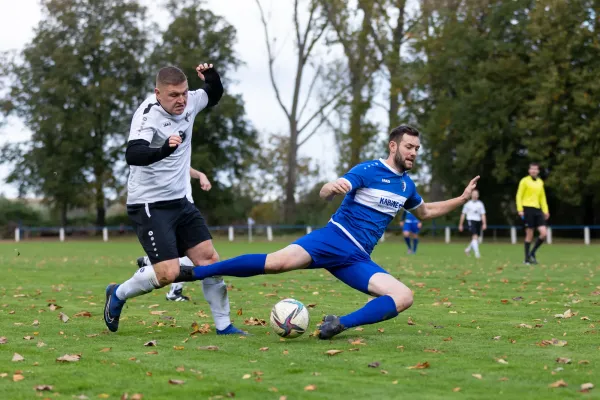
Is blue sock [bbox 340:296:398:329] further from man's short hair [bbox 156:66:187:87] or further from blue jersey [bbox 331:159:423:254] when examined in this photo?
man's short hair [bbox 156:66:187:87]

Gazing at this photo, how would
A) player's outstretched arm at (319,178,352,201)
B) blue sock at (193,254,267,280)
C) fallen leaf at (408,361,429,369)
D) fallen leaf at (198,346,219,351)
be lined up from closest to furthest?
fallen leaf at (408,361,429,369)
fallen leaf at (198,346,219,351)
player's outstretched arm at (319,178,352,201)
blue sock at (193,254,267,280)

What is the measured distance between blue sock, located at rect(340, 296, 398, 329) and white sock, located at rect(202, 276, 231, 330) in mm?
1121

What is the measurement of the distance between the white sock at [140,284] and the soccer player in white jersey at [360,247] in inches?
16.5

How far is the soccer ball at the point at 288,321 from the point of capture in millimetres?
7031

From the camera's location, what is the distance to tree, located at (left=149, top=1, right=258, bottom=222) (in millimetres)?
53312

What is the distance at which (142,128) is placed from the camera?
714 cm

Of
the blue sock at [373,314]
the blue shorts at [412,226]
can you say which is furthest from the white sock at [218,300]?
the blue shorts at [412,226]

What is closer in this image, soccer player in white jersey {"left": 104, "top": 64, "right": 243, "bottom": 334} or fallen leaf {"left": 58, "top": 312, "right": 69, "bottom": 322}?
soccer player in white jersey {"left": 104, "top": 64, "right": 243, "bottom": 334}

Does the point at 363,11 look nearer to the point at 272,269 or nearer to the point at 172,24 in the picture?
the point at 172,24

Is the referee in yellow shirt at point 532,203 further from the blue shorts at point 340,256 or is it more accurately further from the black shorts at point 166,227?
the black shorts at point 166,227

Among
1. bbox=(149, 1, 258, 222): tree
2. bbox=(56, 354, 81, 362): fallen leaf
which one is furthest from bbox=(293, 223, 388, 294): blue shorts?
bbox=(149, 1, 258, 222): tree

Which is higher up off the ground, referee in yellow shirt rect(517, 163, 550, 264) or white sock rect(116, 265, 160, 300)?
referee in yellow shirt rect(517, 163, 550, 264)

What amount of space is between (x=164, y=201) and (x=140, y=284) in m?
0.76

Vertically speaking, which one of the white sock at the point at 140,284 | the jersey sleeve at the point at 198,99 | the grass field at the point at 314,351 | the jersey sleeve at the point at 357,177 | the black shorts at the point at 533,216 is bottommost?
the grass field at the point at 314,351
